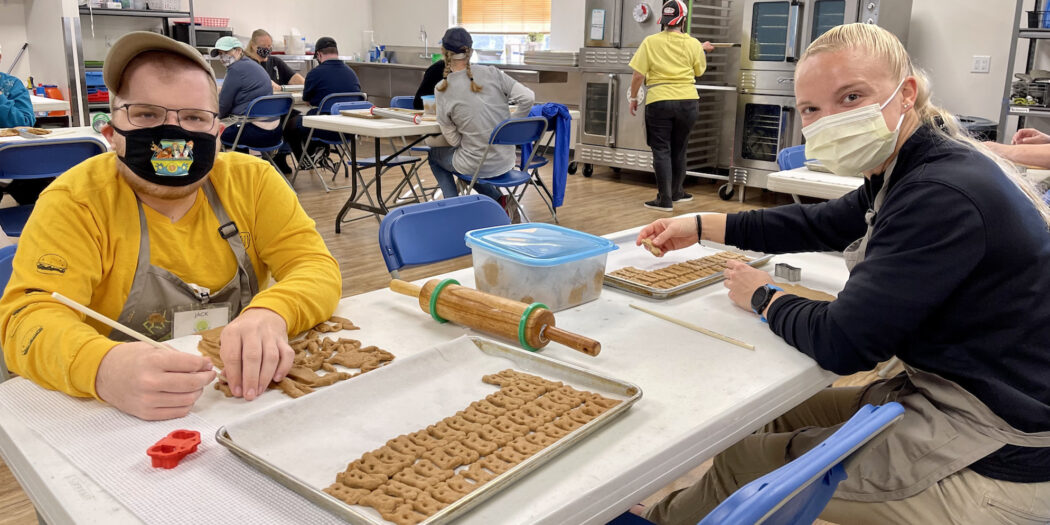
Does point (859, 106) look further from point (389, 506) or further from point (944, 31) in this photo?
point (944, 31)

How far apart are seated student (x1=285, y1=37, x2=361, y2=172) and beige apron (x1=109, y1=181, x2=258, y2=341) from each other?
5.63 meters

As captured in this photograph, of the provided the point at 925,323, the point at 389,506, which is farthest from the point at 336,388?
the point at 925,323

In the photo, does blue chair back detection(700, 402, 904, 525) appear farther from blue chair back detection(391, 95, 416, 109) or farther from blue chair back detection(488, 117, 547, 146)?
blue chair back detection(391, 95, 416, 109)

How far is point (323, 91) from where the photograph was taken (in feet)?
23.2

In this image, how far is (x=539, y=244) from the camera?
1634 mm

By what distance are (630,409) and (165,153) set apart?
963mm

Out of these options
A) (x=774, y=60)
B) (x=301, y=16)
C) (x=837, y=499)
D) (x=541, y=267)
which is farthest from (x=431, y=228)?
(x=301, y=16)

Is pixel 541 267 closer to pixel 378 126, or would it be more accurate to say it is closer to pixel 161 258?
pixel 161 258

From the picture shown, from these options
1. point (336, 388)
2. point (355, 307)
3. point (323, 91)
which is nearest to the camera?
point (336, 388)

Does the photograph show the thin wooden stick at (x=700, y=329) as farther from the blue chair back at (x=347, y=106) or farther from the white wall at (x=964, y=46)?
the white wall at (x=964, y=46)

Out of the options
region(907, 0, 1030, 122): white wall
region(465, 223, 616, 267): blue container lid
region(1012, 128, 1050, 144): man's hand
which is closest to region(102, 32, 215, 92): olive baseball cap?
region(465, 223, 616, 267): blue container lid

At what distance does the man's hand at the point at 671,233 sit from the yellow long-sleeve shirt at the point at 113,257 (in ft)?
2.51

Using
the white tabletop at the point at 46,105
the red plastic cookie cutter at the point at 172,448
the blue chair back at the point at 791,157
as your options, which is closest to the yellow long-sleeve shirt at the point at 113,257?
the red plastic cookie cutter at the point at 172,448

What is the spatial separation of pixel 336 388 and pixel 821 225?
3.94ft
